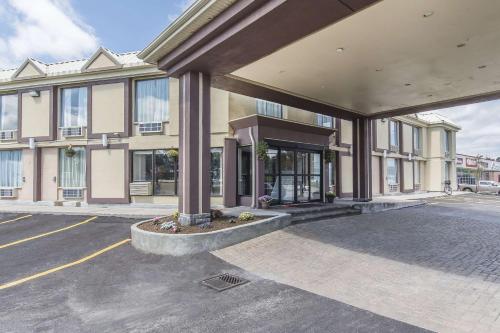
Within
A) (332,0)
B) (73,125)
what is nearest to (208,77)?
(332,0)

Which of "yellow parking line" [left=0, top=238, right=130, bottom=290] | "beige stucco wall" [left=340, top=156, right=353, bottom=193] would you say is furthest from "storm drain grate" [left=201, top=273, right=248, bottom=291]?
"beige stucco wall" [left=340, top=156, right=353, bottom=193]

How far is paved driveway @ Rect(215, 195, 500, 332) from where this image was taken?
13.2ft

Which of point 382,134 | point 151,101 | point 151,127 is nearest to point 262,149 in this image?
point 151,127

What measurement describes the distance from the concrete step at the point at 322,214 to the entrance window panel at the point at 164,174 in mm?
5965

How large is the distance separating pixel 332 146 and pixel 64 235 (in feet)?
43.5

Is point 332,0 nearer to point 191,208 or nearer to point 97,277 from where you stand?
point 191,208

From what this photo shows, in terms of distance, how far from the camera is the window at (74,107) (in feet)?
47.5

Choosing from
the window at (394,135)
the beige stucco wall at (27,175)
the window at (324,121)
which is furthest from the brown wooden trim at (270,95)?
the beige stucco wall at (27,175)

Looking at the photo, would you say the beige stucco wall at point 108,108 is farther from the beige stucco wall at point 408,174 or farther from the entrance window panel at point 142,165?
the beige stucco wall at point 408,174

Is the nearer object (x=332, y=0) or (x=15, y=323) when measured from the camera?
(x=15, y=323)

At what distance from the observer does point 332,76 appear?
913 cm

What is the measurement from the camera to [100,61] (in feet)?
45.9

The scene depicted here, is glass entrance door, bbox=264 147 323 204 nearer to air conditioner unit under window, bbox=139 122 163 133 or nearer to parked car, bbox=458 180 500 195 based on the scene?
air conditioner unit under window, bbox=139 122 163 133

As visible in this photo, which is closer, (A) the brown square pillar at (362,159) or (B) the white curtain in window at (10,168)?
(A) the brown square pillar at (362,159)
